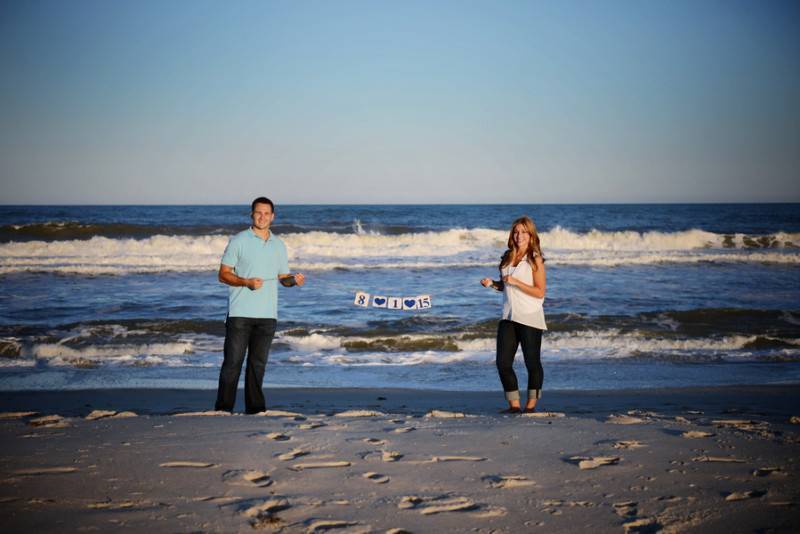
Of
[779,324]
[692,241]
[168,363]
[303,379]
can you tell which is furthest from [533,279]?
[692,241]

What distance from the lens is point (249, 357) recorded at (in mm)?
5699

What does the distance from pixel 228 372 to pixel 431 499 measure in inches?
111

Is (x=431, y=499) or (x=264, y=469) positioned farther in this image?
(x=264, y=469)

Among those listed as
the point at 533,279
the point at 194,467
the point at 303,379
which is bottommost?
the point at 303,379

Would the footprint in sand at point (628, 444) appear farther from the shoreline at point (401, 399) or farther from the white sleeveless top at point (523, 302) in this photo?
the shoreline at point (401, 399)

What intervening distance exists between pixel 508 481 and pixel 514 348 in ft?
7.58

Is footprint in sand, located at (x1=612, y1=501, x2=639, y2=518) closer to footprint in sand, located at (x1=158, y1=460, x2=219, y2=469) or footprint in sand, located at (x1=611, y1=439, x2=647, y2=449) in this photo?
footprint in sand, located at (x1=611, y1=439, x2=647, y2=449)

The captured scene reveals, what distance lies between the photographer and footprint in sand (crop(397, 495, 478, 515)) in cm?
323

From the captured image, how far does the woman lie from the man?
185cm

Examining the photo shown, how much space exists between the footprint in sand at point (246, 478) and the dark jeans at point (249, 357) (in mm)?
1909

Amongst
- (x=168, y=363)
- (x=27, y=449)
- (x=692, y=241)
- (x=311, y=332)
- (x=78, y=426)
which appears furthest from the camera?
(x=692, y=241)

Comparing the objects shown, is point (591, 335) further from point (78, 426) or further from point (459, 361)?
point (78, 426)

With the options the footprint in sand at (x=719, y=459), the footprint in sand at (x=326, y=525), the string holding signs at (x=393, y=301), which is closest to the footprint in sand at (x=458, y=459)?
the footprint in sand at (x=326, y=525)

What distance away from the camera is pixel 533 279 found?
5688 mm
